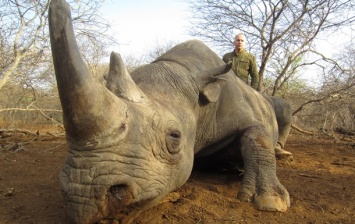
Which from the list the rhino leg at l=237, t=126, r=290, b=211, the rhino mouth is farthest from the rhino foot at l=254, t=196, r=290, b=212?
the rhino mouth

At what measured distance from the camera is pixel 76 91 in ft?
7.47

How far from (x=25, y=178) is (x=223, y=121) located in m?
2.43

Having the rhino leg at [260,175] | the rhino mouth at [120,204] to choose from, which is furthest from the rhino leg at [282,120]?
the rhino mouth at [120,204]

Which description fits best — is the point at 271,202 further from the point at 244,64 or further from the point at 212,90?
the point at 244,64

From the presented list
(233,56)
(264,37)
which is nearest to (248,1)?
(264,37)

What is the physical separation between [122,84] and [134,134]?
0.50 m

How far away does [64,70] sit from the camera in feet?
7.29

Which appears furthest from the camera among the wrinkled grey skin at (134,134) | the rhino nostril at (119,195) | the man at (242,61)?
the man at (242,61)

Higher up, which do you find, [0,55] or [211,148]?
[0,55]

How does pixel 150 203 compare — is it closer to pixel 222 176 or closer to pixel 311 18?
pixel 222 176

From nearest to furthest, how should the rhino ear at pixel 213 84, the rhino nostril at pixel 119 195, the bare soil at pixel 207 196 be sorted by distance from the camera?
the rhino nostril at pixel 119 195 → the bare soil at pixel 207 196 → the rhino ear at pixel 213 84

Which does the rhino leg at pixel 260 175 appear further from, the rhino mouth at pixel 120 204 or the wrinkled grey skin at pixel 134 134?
the rhino mouth at pixel 120 204

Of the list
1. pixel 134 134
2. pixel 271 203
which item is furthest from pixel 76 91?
pixel 271 203

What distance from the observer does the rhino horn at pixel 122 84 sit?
2.93 m
